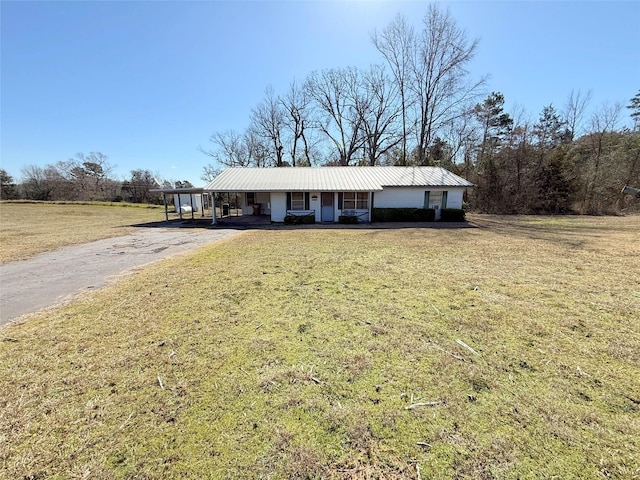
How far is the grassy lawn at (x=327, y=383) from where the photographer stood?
1799mm

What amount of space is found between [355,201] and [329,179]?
2.45 meters

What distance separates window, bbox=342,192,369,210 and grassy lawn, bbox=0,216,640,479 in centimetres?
1329

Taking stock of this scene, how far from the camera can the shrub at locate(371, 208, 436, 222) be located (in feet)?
58.4

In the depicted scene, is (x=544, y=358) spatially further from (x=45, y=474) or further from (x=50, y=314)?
(x=50, y=314)

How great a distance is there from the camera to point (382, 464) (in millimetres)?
1776

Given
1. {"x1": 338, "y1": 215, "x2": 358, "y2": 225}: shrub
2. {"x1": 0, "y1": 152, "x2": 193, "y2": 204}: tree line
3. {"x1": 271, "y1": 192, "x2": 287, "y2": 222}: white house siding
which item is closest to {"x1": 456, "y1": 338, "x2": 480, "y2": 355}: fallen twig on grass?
{"x1": 338, "y1": 215, "x2": 358, "y2": 225}: shrub

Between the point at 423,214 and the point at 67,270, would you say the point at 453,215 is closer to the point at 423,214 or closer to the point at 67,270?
the point at 423,214

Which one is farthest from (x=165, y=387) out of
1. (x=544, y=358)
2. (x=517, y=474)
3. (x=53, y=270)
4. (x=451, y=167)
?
(x=451, y=167)

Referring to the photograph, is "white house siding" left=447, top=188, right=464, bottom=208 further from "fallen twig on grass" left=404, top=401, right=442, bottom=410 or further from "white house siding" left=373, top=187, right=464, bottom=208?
"fallen twig on grass" left=404, top=401, right=442, bottom=410

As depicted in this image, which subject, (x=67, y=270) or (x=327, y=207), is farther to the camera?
(x=327, y=207)

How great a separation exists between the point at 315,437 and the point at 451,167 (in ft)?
99.0

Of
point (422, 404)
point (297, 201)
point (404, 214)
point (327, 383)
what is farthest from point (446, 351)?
point (297, 201)

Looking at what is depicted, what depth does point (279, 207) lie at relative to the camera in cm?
1778

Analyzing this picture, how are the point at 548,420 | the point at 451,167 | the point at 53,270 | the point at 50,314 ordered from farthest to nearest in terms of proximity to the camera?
the point at 451,167 → the point at 53,270 → the point at 50,314 → the point at 548,420
